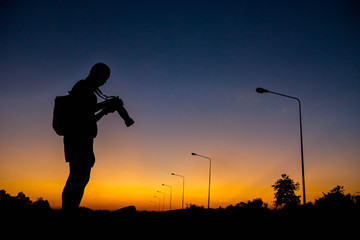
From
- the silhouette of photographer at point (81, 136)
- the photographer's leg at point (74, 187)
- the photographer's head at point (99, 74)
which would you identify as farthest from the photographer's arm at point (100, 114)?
the photographer's leg at point (74, 187)

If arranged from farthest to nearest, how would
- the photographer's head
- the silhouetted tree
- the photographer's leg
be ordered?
the silhouetted tree < the photographer's head < the photographer's leg

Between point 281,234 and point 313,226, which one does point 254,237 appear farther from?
point 313,226

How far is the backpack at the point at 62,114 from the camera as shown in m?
3.57

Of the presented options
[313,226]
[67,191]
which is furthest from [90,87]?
[313,226]

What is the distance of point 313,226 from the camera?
3512 millimetres

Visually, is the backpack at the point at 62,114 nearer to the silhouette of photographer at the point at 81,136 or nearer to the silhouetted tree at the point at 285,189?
the silhouette of photographer at the point at 81,136

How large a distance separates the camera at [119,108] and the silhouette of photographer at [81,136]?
0.62 feet

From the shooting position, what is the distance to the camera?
4004 mm

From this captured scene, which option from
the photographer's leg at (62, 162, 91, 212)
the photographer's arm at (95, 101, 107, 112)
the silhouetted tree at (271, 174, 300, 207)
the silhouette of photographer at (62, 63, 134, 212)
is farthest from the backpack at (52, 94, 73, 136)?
the silhouetted tree at (271, 174, 300, 207)

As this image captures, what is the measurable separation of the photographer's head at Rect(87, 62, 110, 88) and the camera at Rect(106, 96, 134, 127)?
12.1 inches

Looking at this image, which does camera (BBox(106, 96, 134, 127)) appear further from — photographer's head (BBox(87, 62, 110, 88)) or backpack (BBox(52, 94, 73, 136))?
backpack (BBox(52, 94, 73, 136))

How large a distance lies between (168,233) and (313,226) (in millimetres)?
2039

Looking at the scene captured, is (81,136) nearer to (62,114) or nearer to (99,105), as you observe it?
(62,114)

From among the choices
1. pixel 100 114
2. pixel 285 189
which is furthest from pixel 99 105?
pixel 285 189
